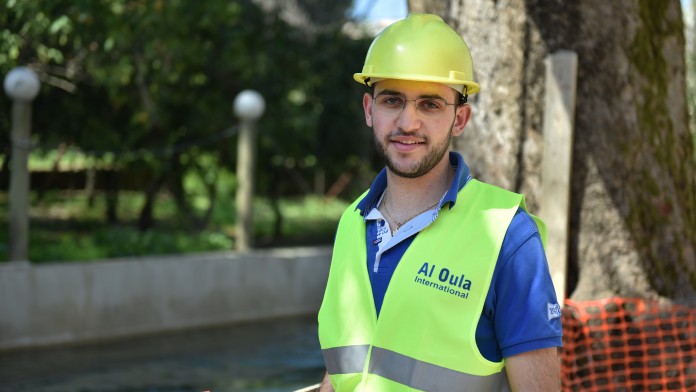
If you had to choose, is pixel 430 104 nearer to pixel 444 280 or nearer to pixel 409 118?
pixel 409 118

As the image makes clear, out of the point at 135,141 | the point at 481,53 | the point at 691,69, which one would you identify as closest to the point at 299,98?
the point at 135,141

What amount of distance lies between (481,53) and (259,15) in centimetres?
1041

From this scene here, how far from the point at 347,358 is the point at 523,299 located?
0.55m

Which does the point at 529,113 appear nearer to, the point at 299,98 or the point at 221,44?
the point at 221,44

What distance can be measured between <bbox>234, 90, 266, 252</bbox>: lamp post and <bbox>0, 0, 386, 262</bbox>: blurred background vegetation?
636 mm

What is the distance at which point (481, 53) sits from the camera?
5465 millimetres

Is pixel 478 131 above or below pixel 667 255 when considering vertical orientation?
above

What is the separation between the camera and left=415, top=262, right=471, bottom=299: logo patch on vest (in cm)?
281

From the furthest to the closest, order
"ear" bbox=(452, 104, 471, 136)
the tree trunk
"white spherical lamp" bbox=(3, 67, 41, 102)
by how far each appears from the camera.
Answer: "white spherical lamp" bbox=(3, 67, 41, 102) → the tree trunk → "ear" bbox=(452, 104, 471, 136)

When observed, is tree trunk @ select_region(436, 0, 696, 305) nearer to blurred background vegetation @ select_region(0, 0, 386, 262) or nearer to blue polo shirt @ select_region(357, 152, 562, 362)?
blue polo shirt @ select_region(357, 152, 562, 362)

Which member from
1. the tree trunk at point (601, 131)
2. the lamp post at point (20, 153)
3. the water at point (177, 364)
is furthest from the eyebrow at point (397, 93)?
the lamp post at point (20, 153)

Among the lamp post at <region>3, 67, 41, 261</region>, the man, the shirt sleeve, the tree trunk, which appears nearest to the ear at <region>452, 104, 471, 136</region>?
the man

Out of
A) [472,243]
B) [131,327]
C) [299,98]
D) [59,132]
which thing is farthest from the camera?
[299,98]

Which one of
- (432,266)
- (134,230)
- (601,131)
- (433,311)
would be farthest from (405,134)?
(134,230)
